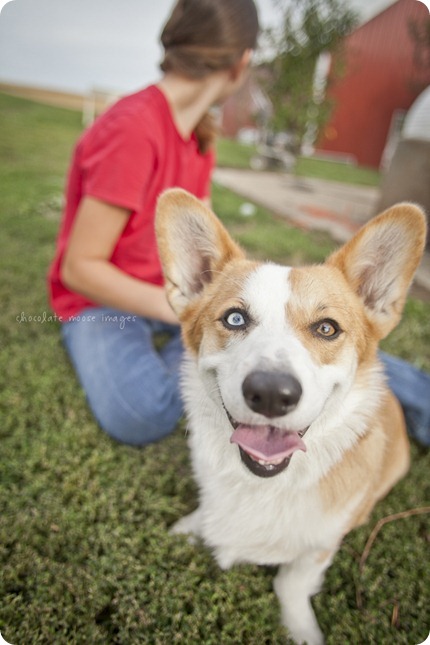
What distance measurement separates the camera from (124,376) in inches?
92.5

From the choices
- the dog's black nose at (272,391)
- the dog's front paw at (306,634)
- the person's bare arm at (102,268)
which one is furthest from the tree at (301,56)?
the dog's front paw at (306,634)

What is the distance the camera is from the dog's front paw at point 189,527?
1828 mm

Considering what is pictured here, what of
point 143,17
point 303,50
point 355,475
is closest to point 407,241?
point 355,475

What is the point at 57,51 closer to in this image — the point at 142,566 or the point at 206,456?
the point at 206,456

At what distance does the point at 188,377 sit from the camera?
5.78ft

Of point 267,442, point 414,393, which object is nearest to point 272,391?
point 267,442

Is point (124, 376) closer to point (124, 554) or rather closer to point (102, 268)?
point (102, 268)

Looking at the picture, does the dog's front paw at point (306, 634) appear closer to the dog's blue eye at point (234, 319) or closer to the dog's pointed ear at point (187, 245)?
the dog's blue eye at point (234, 319)

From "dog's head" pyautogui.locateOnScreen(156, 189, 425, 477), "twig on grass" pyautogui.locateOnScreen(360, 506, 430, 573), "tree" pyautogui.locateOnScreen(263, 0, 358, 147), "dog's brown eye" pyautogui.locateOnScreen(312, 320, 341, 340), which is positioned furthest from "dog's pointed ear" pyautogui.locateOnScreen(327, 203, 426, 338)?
"tree" pyautogui.locateOnScreen(263, 0, 358, 147)

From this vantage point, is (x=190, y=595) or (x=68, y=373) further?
(x=68, y=373)

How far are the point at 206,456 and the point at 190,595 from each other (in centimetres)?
51

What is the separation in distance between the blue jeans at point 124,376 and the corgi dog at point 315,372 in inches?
21.0

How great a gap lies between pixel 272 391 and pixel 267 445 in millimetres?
336

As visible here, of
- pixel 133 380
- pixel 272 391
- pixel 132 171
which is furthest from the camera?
pixel 133 380
